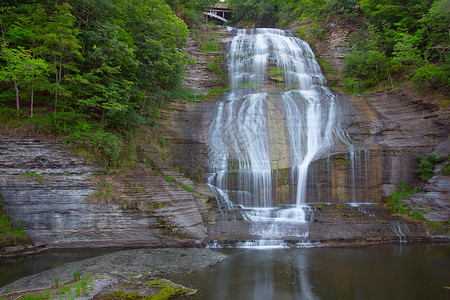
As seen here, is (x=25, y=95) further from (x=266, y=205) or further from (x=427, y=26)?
(x=427, y=26)

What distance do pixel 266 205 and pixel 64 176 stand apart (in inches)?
372

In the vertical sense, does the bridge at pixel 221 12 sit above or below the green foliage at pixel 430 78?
above

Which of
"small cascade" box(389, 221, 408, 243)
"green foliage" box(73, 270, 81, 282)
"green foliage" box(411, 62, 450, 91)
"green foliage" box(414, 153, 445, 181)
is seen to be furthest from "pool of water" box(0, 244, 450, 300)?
"green foliage" box(411, 62, 450, 91)

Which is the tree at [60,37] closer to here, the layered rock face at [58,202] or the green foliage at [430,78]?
the layered rock face at [58,202]

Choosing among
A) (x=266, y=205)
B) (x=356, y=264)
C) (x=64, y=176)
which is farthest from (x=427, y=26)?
(x=64, y=176)

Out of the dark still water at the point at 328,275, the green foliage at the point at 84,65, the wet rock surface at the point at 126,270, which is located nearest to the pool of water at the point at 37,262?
the wet rock surface at the point at 126,270

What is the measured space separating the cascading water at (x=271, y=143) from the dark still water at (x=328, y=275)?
202cm

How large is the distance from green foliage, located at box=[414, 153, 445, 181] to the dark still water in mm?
4196

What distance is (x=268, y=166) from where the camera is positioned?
1507cm

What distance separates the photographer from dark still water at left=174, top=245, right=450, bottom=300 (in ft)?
23.9

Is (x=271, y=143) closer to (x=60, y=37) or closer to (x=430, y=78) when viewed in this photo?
(x=430, y=78)

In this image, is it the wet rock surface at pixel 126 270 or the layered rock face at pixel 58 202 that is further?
the layered rock face at pixel 58 202

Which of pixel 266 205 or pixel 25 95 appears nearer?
pixel 25 95

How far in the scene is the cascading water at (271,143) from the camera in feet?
44.4
